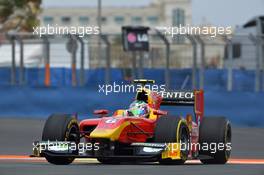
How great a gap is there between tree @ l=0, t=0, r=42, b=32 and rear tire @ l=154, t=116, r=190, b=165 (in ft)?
108

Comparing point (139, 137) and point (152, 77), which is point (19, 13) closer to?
point (152, 77)

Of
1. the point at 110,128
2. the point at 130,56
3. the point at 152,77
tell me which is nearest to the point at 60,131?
the point at 110,128

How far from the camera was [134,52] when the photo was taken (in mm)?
33812

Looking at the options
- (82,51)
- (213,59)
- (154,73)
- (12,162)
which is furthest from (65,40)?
(12,162)

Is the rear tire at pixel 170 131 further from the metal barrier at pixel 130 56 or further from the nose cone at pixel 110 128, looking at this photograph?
the metal barrier at pixel 130 56

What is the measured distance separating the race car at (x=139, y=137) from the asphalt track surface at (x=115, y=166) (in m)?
0.19

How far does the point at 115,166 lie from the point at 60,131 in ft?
3.10

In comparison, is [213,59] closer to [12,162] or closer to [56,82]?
[56,82]

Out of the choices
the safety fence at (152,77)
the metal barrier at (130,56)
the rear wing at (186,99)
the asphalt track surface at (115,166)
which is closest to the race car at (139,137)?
the asphalt track surface at (115,166)

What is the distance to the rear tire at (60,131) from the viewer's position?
16.0 metres

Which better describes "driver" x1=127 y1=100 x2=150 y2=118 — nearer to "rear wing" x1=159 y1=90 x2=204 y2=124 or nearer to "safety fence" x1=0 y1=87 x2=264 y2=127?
"rear wing" x1=159 y1=90 x2=204 y2=124

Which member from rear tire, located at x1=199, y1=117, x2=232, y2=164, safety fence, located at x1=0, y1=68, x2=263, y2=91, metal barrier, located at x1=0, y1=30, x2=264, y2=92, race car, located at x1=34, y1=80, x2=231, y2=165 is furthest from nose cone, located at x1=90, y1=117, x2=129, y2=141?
safety fence, located at x1=0, y1=68, x2=263, y2=91

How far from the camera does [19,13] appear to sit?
5128 centimetres

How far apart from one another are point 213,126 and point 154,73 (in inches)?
755
